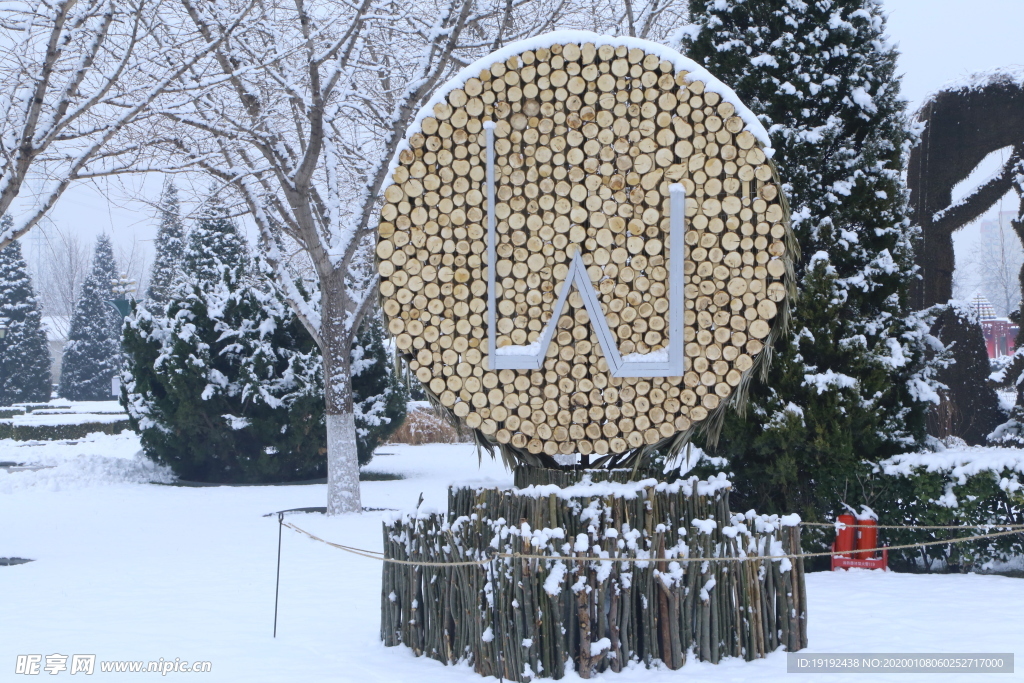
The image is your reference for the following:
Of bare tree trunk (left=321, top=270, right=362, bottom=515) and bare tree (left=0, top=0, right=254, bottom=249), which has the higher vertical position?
bare tree (left=0, top=0, right=254, bottom=249)

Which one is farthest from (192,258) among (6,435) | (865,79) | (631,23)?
(865,79)

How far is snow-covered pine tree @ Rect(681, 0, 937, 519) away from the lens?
7.09 meters

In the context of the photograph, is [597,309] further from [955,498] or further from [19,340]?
[19,340]

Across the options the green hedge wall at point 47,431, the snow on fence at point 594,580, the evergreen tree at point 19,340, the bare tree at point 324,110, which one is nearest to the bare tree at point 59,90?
the bare tree at point 324,110

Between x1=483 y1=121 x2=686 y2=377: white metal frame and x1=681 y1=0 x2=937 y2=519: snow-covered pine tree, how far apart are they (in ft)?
7.96

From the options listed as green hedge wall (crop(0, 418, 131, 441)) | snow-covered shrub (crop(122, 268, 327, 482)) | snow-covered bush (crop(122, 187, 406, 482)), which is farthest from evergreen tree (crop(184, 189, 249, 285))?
green hedge wall (crop(0, 418, 131, 441))

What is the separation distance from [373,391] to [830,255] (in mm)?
8568

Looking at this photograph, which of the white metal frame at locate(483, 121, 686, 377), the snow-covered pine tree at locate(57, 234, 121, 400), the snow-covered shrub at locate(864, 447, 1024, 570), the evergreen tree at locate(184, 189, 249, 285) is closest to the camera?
the white metal frame at locate(483, 121, 686, 377)

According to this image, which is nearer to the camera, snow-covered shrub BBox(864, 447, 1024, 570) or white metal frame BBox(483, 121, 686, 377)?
white metal frame BBox(483, 121, 686, 377)

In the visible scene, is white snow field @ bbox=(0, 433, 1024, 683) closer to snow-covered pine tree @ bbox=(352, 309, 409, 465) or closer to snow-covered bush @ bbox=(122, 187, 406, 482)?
snow-covered bush @ bbox=(122, 187, 406, 482)

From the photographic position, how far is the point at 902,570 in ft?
24.1

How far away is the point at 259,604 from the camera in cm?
665

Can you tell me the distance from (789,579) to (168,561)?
5945 mm

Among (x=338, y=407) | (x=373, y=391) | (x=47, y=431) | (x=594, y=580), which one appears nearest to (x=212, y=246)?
(x=373, y=391)
